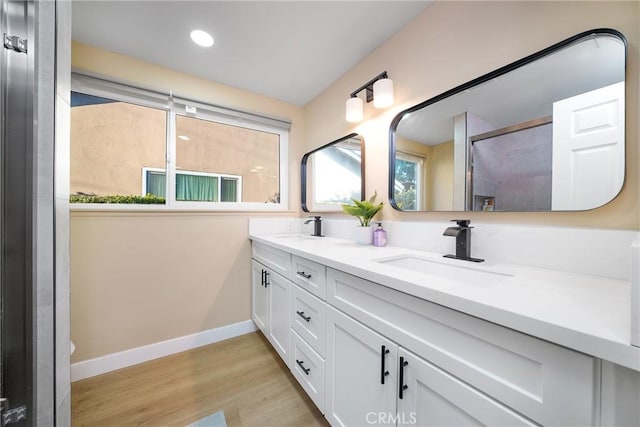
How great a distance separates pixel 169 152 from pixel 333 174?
138 centimetres

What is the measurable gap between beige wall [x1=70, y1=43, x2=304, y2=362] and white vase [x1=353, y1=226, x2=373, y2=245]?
106 cm

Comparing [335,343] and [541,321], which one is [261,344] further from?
[541,321]

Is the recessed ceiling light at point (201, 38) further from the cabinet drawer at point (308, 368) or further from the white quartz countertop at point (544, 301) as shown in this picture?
the cabinet drawer at point (308, 368)

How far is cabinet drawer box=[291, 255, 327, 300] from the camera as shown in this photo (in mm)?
1120

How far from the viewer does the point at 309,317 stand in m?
1.24

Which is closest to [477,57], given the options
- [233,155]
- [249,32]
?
[249,32]

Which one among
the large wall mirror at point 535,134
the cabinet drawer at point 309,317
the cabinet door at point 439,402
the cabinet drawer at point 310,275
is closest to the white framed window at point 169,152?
the cabinet drawer at point 310,275

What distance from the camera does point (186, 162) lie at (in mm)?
1942

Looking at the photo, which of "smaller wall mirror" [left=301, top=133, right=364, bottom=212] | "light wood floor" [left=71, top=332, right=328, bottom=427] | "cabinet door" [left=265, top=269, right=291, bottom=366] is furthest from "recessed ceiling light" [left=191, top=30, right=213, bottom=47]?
"light wood floor" [left=71, top=332, right=328, bottom=427]

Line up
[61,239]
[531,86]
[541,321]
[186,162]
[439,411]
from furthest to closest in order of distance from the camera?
[186,162] < [531,86] < [61,239] < [439,411] < [541,321]

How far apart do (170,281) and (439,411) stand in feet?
6.35

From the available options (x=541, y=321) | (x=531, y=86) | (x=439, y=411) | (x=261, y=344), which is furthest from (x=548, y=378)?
(x=261, y=344)

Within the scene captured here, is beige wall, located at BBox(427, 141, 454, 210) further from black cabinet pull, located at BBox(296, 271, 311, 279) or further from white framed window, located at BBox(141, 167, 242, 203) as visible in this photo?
white framed window, located at BBox(141, 167, 242, 203)

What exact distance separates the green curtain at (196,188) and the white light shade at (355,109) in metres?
1.30
